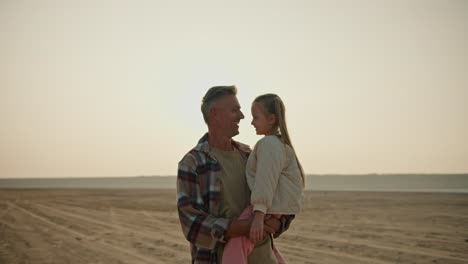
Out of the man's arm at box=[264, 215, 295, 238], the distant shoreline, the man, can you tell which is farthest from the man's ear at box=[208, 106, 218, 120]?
the distant shoreline

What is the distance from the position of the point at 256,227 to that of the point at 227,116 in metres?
0.75

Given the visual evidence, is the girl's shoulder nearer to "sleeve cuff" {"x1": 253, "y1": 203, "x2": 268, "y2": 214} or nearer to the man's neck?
the man's neck

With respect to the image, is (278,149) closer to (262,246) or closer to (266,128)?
(266,128)

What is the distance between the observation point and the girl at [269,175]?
123 inches

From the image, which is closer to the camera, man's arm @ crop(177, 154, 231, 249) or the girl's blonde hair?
man's arm @ crop(177, 154, 231, 249)

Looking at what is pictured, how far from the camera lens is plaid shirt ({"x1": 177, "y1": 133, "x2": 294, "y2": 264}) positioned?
10.3 feet

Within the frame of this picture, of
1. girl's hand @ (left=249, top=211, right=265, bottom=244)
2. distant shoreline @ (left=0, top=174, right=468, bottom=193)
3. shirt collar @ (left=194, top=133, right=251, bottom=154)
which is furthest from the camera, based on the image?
distant shoreline @ (left=0, top=174, right=468, bottom=193)

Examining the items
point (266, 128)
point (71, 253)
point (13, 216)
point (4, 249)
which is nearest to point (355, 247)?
point (71, 253)

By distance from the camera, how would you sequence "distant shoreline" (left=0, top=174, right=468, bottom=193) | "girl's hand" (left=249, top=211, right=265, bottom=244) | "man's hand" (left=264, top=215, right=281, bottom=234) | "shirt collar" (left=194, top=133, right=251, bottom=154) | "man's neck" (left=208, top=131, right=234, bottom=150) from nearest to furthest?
"girl's hand" (left=249, top=211, right=265, bottom=244)
"man's hand" (left=264, top=215, right=281, bottom=234)
"shirt collar" (left=194, top=133, right=251, bottom=154)
"man's neck" (left=208, top=131, right=234, bottom=150)
"distant shoreline" (left=0, top=174, right=468, bottom=193)

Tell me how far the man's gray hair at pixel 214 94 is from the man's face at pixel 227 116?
0.10 ft

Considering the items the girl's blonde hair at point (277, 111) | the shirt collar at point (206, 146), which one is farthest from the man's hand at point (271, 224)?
the shirt collar at point (206, 146)

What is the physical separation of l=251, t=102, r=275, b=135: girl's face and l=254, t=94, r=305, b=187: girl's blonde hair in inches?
0.8

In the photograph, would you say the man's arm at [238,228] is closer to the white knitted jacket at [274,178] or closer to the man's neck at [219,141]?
the white knitted jacket at [274,178]

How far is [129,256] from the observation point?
9.45 metres
